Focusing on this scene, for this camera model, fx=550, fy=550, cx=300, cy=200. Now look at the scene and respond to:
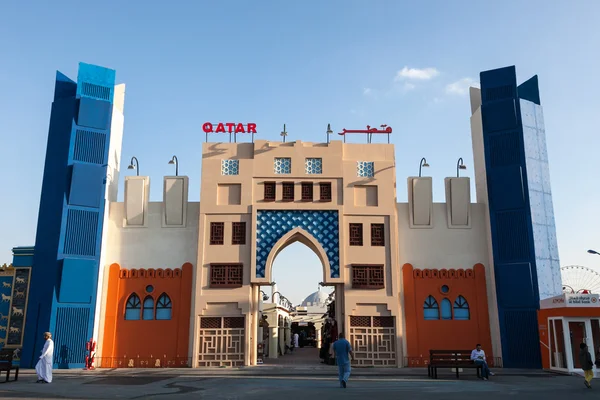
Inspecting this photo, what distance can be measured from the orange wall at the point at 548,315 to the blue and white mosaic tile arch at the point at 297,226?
8.17 meters

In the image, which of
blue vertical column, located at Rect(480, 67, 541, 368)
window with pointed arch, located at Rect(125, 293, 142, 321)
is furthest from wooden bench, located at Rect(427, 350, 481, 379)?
window with pointed arch, located at Rect(125, 293, 142, 321)

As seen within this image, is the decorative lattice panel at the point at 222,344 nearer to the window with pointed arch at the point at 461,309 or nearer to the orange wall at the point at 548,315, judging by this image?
the window with pointed arch at the point at 461,309

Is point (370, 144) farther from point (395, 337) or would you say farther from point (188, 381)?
point (188, 381)

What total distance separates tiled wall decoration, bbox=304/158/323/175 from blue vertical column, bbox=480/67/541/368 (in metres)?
7.29

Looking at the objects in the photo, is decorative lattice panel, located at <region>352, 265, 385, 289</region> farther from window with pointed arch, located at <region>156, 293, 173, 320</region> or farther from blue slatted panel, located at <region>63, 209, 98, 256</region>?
blue slatted panel, located at <region>63, 209, 98, 256</region>

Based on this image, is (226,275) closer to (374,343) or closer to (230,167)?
(230,167)

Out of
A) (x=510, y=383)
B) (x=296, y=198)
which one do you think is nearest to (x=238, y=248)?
(x=296, y=198)

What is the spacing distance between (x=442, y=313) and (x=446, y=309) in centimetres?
25

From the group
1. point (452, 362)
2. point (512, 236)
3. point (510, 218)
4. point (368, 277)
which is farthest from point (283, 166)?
point (452, 362)

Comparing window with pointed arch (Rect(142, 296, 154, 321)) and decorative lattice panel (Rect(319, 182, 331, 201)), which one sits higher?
decorative lattice panel (Rect(319, 182, 331, 201))

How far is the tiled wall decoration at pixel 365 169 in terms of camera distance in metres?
24.3

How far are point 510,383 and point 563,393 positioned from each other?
2.92 meters

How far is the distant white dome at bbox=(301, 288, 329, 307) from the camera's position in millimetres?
71375

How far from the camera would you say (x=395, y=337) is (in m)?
22.6
